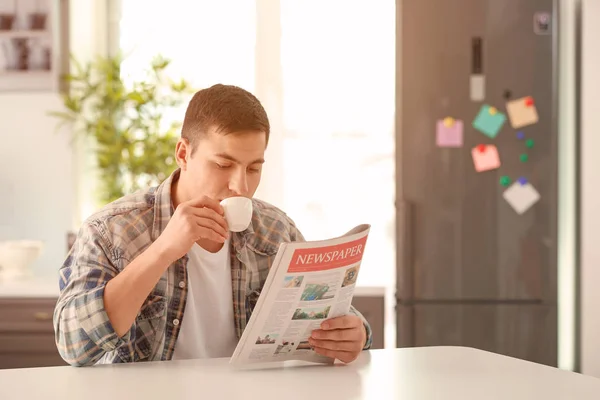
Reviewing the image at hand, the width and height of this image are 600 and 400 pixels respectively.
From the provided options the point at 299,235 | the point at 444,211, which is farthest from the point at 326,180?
the point at 299,235

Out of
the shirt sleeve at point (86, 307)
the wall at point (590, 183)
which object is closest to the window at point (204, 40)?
the wall at point (590, 183)

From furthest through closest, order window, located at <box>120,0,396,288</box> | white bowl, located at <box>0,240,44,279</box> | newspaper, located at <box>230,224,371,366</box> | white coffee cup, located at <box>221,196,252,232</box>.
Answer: window, located at <box>120,0,396,288</box> → white bowl, located at <box>0,240,44,279</box> → white coffee cup, located at <box>221,196,252,232</box> → newspaper, located at <box>230,224,371,366</box>

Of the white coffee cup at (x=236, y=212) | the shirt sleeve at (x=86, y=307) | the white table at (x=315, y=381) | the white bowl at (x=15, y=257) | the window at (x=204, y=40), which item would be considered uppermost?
the window at (x=204, y=40)

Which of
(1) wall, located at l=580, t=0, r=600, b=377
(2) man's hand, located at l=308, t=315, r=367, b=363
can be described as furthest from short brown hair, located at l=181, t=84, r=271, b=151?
(1) wall, located at l=580, t=0, r=600, b=377

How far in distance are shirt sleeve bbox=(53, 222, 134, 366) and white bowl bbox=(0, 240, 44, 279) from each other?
1.97 metres

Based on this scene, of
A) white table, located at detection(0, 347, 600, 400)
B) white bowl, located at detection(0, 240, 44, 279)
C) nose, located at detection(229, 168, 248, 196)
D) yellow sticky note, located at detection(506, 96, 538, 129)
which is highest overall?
yellow sticky note, located at detection(506, 96, 538, 129)

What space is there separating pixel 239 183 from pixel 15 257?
7.06 ft

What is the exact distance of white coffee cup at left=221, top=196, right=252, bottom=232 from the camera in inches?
61.7

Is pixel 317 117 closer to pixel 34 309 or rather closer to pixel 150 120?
pixel 150 120

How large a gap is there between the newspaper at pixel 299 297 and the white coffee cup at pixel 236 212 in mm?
151

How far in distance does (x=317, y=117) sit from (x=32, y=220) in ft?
4.79

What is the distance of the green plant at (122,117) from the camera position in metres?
3.62

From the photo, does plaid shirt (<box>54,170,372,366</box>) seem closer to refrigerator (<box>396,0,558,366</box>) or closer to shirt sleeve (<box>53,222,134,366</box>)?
shirt sleeve (<box>53,222,134,366</box>)

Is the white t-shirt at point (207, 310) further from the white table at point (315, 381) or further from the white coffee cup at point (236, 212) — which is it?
the white coffee cup at point (236, 212)
